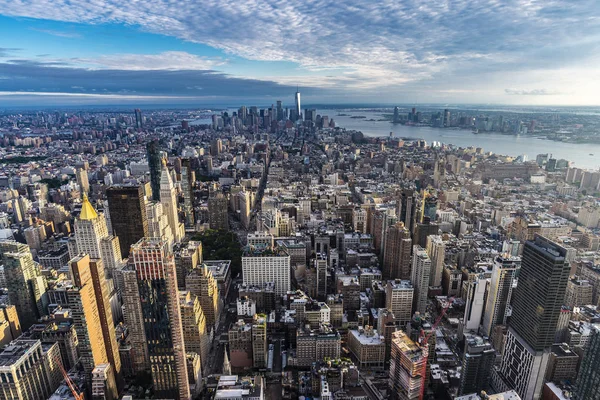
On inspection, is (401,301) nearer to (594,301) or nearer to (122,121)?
(594,301)

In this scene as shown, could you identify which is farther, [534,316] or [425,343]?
[425,343]

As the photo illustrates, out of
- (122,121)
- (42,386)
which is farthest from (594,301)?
(122,121)

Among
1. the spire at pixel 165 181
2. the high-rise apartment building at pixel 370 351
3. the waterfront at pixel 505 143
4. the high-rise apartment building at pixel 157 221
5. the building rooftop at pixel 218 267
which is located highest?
the waterfront at pixel 505 143

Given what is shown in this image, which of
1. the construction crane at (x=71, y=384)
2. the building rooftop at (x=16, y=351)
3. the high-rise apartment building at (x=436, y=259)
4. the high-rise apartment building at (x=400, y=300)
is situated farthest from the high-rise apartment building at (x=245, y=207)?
the building rooftop at (x=16, y=351)

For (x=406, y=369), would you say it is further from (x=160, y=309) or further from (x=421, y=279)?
(x=160, y=309)

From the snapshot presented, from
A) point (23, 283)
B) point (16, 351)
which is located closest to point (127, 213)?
point (23, 283)

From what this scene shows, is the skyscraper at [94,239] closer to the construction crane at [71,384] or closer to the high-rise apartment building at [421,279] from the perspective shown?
the construction crane at [71,384]
